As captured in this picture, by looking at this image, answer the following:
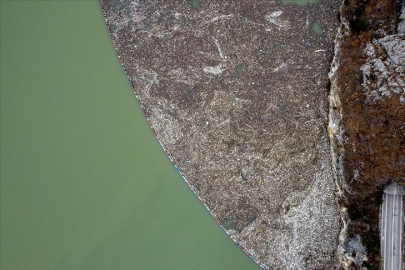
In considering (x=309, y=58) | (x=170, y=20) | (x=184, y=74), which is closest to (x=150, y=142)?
(x=184, y=74)

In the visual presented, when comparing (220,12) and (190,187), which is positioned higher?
(220,12)

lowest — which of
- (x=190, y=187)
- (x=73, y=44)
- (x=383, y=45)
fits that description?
(x=190, y=187)

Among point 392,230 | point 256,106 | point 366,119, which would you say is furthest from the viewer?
point 256,106

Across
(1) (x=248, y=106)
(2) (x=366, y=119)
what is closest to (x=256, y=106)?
(1) (x=248, y=106)

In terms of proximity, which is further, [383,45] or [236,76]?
[236,76]

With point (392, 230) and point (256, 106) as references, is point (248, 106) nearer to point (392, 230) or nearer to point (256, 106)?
point (256, 106)

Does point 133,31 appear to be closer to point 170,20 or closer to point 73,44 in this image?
point 170,20
